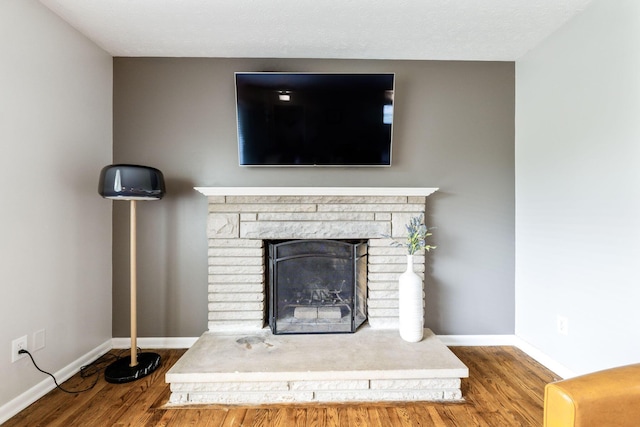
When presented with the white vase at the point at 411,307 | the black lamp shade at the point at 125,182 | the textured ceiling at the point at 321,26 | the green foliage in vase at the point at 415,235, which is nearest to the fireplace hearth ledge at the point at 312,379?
the white vase at the point at 411,307

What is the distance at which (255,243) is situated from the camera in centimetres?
239

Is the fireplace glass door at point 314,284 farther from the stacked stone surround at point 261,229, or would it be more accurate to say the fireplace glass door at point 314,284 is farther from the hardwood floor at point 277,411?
the hardwood floor at point 277,411

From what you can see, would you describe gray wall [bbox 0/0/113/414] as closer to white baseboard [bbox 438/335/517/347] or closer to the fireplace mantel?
the fireplace mantel

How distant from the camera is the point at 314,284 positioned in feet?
8.02

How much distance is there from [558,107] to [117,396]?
346 centimetres

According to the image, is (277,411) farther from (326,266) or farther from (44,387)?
(44,387)

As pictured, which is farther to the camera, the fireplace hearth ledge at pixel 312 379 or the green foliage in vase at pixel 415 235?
the green foliage in vase at pixel 415 235

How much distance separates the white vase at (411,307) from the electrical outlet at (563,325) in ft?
3.01

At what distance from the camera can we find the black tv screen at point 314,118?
235cm

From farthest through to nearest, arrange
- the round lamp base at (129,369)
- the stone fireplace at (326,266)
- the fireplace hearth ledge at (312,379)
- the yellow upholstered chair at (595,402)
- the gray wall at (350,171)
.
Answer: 1. the gray wall at (350,171)
2. the stone fireplace at (326,266)
3. the round lamp base at (129,369)
4. the fireplace hearth ledge at (312,379)
5. the yellow upholstered chair at (595,402)

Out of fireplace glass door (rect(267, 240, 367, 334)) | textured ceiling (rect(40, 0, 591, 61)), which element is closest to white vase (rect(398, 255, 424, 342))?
fireplace glass door (rect(267, 240, 367, 334))

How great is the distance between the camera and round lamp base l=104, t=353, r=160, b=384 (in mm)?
2008

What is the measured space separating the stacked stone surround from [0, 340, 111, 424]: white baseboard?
34.9 inches

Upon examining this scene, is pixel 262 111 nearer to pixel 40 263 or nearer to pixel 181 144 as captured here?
pixel 181 144
